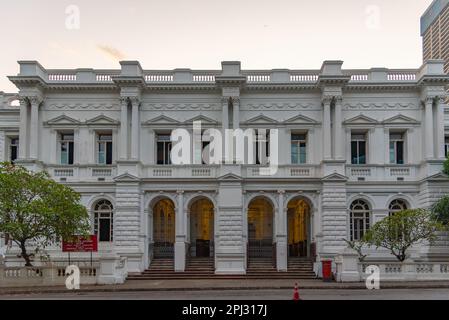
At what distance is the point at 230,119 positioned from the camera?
39.1 m

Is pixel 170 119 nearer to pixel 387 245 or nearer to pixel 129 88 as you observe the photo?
pixel 129 88

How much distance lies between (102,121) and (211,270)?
12.0 m

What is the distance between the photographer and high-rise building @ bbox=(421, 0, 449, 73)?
44.0m

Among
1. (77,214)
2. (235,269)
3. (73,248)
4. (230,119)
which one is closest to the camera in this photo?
(77,214)

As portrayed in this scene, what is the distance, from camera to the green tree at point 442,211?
35.6 meters

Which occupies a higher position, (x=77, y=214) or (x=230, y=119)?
(x=230, y=119)

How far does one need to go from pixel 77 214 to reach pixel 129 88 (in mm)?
10638

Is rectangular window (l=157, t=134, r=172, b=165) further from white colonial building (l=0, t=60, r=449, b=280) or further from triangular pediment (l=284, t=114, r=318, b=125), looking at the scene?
triangular pediment (l=284, t=114, r=318, b=125)

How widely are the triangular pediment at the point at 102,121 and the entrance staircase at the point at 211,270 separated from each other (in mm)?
9300

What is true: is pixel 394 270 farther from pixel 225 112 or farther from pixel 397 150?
pixel 225 112

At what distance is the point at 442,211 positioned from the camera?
35656mm

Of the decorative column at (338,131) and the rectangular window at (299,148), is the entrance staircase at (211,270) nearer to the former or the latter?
the rectangular window at (299,148)

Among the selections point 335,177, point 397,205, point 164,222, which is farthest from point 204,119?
point 397,205
